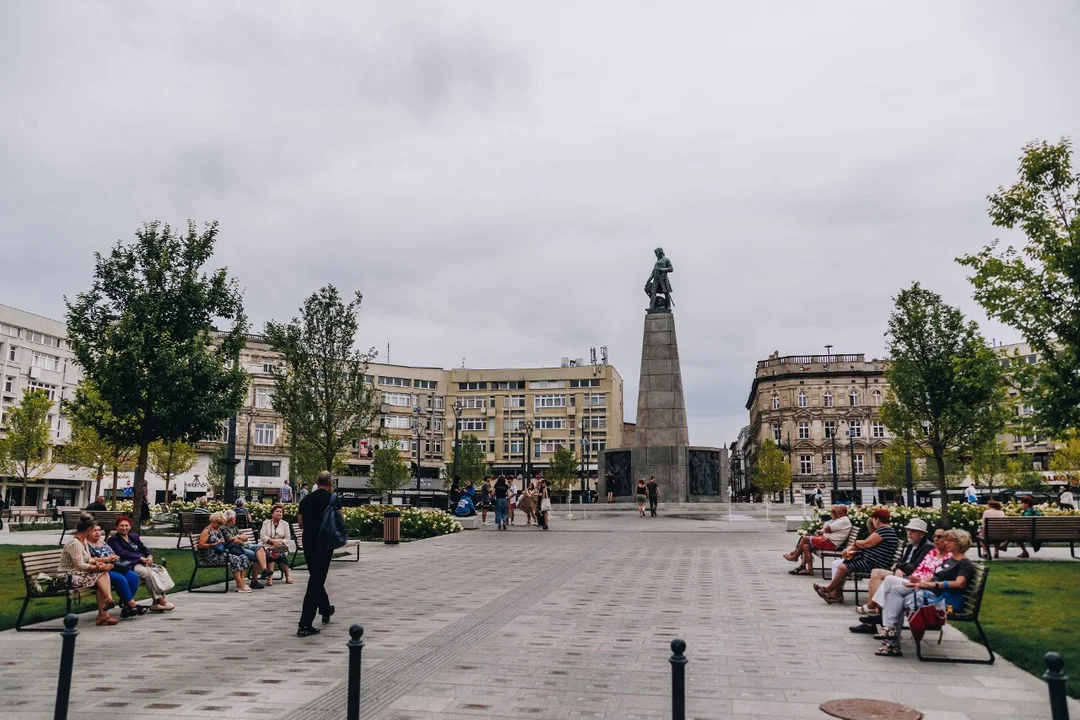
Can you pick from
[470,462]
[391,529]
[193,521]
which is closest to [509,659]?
[193,521]

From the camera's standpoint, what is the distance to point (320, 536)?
9.29 m

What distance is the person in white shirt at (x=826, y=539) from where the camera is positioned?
13.1 metres

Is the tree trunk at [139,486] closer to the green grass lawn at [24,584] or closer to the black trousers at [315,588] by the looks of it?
the green grass lawn at [24,584]

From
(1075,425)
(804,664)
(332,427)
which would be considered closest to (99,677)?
(804,664)

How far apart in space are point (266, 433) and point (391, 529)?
63.0 m

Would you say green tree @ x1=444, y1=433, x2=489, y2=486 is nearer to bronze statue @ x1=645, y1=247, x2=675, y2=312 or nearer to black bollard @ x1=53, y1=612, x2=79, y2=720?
bronze statue @ x1=645, y1=247, x2=675, y2=312

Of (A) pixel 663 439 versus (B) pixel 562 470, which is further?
(B) pixel 562 470

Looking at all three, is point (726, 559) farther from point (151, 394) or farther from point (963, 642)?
point (151, 394)

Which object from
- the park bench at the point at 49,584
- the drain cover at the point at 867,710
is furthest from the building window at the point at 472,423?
the drain cover at the point at 867,710

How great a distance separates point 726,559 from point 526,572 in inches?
181

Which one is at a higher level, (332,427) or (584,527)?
(332,427)

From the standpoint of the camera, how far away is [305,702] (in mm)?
5980

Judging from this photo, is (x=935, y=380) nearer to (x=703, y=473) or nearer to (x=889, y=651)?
(x=703, y=473)

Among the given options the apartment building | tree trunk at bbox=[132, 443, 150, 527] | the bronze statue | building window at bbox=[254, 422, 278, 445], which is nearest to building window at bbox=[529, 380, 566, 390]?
the apartment building
